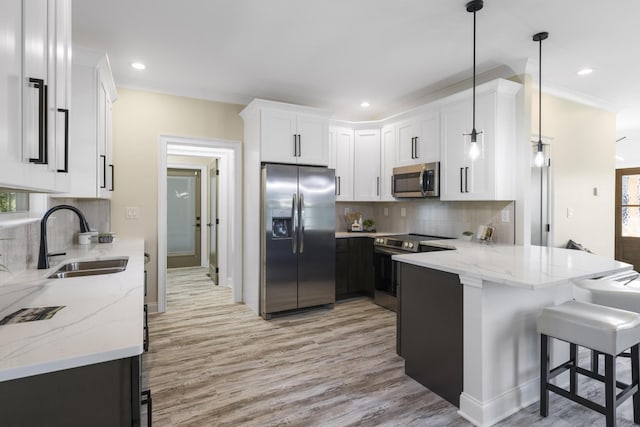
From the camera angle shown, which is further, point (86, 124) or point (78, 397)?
point (86, 124)

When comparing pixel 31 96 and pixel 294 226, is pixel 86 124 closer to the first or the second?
pixel 31 96

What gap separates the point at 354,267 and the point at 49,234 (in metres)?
3.25

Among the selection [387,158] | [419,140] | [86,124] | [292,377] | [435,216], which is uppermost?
[419,140]

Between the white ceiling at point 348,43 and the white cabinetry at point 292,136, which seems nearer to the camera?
the white ceiling at point 348,43

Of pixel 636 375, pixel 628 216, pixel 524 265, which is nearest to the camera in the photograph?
pixel 636 375

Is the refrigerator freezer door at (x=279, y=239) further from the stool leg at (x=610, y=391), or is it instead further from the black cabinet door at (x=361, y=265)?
the stool leg at (x=610, y=391)

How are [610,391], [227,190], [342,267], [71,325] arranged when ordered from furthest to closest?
[227,190]
[342,267]
[610,391]
[71,325]

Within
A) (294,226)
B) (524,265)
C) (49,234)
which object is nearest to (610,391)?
(524,265)

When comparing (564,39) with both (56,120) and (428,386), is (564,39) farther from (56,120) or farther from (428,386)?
(56,120)

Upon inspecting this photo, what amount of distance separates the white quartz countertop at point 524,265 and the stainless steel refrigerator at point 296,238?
1.71m

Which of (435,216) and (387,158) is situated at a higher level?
(387,158)

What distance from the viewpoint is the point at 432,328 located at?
2299mm

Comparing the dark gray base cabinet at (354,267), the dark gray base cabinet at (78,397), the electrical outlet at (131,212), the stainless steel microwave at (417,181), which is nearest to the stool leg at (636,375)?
the stainless steel microwave at (417,181)

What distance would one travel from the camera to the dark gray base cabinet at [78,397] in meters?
0.84
